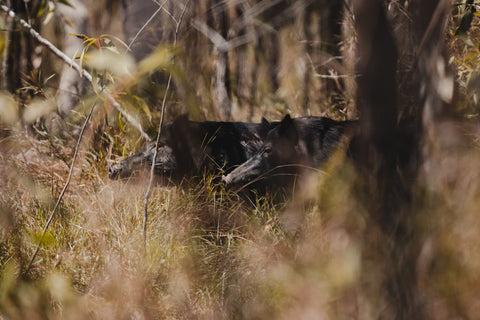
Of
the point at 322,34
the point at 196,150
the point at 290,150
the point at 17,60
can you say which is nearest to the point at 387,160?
the point at 290,150

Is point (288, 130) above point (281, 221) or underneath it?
above

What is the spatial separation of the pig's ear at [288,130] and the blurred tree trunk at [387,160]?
1205mm

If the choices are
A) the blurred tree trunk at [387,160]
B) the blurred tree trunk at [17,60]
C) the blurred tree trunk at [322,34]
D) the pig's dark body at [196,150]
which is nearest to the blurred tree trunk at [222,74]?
the blurred tree trunk at [322,34]

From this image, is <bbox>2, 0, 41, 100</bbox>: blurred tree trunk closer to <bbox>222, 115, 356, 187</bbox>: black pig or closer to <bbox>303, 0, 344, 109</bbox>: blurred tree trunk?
<bbox>222, 115, 356, 187</bbox>: black pig

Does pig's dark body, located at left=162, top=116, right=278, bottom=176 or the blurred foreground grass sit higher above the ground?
pig's dark body, located at left=162, top=116, right=278, bottom=176

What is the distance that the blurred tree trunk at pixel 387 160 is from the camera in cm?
83

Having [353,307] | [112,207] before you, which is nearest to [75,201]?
[112,207]

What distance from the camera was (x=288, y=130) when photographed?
2.36 metres

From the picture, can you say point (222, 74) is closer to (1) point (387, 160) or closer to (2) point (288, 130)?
(2) point (288, 130)

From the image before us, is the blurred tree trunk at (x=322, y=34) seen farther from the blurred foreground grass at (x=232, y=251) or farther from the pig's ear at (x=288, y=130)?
the blurred foreground grass at (x=232, y=251)

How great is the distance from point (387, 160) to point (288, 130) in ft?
4.70

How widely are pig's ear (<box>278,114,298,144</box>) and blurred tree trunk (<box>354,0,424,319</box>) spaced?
121 cm

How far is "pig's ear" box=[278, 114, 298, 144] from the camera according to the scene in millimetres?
2328

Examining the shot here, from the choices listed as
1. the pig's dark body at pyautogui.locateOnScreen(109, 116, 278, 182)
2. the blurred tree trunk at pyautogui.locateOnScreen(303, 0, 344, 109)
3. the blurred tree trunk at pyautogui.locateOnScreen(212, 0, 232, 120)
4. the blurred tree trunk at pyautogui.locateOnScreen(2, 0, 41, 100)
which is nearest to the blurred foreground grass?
the pig's dark body at pyautogui.locateOnScreen(109, 116, 278, 182)
